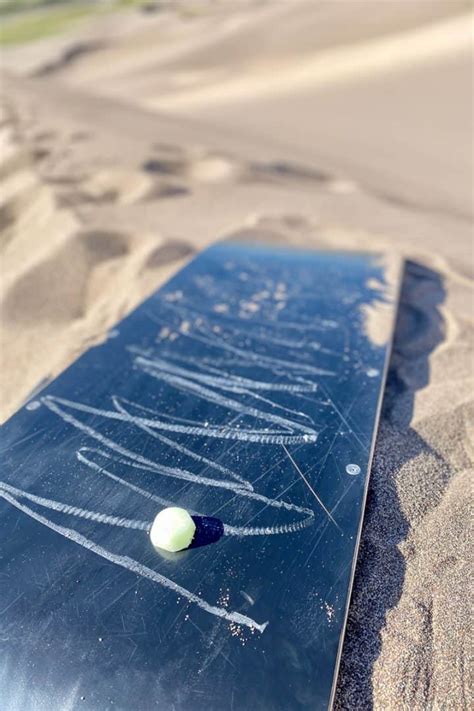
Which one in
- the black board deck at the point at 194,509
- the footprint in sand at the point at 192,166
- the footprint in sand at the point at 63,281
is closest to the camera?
the black board deck at the point at 194,509

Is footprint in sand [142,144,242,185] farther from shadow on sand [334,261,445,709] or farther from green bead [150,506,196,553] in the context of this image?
green bead [150,506,196,553]

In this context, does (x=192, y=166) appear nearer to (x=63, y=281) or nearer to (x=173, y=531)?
(x=63, y=281)

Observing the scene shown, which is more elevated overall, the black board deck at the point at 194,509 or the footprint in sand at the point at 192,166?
the black board deck at the point at 194,509

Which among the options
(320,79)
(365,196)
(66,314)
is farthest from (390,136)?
(66,314)

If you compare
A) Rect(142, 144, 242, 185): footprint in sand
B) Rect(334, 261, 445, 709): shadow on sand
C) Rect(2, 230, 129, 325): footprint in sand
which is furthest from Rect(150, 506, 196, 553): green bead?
Rect(142, 144, 242, 185): footprint in sand

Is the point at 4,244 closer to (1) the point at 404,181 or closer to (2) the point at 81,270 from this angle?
(2) the point at 81,270

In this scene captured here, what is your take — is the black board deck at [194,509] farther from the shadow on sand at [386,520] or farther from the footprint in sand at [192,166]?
the footprint in sand at [192,166]

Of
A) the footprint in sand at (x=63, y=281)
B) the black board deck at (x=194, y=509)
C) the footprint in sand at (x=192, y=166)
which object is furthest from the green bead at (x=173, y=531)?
the footprint in sand at (x=192, y=166)
